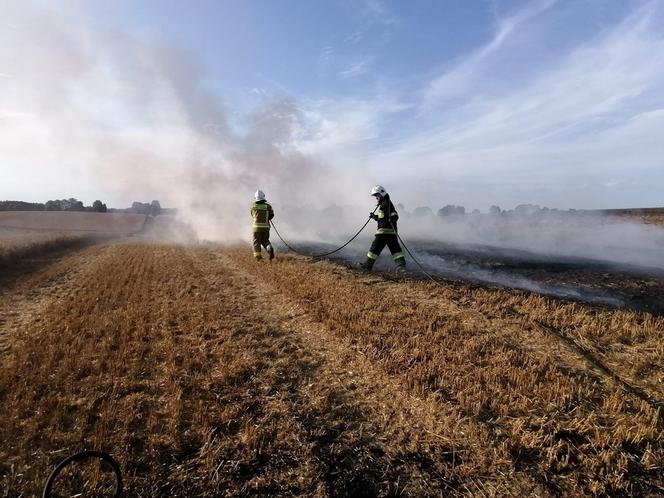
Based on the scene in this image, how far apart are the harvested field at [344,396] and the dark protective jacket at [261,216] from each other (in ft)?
20.6

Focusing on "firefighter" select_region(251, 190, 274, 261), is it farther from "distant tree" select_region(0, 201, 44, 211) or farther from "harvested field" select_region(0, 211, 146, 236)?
"distant tree" select_region(0, 201, 44, 211)

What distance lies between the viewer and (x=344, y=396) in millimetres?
4738

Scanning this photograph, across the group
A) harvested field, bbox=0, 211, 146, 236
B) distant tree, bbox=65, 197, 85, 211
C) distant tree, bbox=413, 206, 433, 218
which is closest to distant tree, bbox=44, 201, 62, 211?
distant tree, bbox=65, 197, 85, 211

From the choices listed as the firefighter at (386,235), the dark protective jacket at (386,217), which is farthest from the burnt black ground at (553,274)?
the dark protective jacket at (386,217)

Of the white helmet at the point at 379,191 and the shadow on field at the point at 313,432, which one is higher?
the white helmet at the point at 379,191

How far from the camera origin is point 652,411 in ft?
13.9

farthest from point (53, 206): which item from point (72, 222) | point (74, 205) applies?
point (72, 222)

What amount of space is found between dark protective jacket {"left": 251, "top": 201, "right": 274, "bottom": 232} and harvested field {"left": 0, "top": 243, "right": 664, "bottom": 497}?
627cm

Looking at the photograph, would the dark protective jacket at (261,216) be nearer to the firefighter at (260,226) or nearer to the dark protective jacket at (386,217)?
the firefighter at (260,226)

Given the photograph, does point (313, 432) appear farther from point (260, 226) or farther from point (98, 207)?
point (98, 207)

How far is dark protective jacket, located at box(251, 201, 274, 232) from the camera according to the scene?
14.5 metres

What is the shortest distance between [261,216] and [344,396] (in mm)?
10772

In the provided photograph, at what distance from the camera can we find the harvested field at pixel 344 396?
3.43 meters

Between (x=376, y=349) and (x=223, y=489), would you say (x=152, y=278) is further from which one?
(x=223, y=489)
